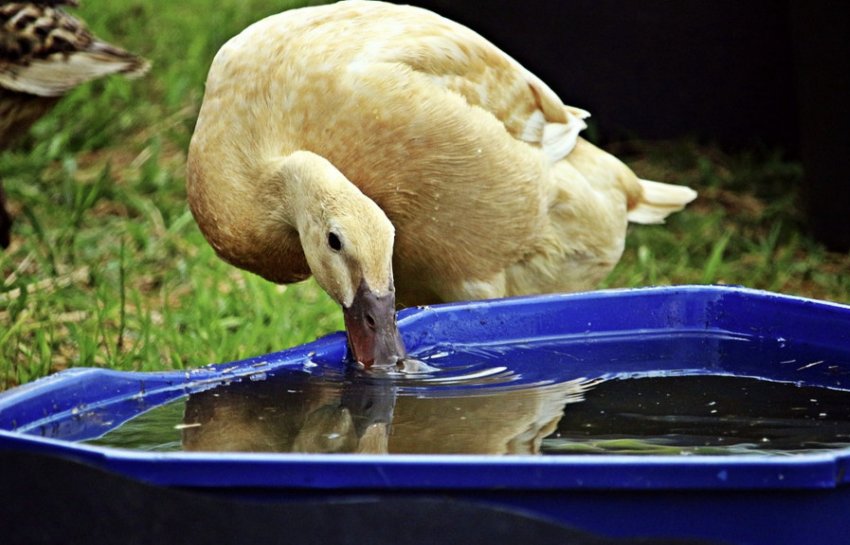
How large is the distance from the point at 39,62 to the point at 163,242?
0.89 metres

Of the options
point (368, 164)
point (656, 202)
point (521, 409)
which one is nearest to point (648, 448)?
point (521, 409)

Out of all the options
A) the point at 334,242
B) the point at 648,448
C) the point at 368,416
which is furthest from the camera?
the point at 334,242

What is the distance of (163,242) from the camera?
17.2ft

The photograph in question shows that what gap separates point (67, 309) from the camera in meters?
4.50

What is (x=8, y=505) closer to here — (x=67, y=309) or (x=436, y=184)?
(x=436, y=184)

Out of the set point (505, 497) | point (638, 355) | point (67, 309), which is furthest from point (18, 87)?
point (505, 497)

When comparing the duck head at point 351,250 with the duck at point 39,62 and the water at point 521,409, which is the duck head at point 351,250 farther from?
the duck at point 39,62

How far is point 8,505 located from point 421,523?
2.00 ft

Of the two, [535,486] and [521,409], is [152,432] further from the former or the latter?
[535,486]

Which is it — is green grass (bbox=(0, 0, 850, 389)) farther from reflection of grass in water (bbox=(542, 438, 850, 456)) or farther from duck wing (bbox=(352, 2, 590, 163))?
reflection of grass in water (bbox=(542, 438, 850, 456))

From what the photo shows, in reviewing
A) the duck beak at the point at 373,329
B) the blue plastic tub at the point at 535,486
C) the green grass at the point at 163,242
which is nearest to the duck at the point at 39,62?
the green grass at the point at 163,242

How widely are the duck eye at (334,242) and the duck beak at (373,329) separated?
12cm

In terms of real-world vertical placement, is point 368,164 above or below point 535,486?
above

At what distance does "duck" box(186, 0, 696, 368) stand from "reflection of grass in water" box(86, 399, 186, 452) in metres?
0.68
